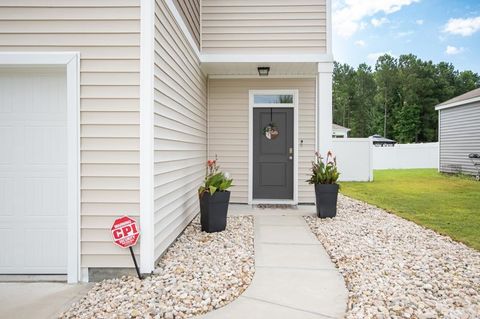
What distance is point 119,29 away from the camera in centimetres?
320

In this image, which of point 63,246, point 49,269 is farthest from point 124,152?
point 49,269

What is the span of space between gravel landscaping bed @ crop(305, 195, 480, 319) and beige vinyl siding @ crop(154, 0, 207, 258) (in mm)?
1814

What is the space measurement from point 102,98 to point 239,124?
13.5ft

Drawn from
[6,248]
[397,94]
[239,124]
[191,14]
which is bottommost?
[6,248]

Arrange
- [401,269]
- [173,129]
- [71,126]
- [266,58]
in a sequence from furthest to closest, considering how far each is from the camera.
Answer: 1. [266,58]
2. [173,129]
3. [401,269]
4. [71,126]

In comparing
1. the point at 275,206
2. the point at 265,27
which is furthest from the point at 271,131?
the point at 265,27

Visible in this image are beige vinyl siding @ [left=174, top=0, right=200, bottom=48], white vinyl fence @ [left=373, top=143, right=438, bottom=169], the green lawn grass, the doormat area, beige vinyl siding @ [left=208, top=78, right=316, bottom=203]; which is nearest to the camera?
beige vinyl siding @ [left=174, top=0, right=200, bottom=48]

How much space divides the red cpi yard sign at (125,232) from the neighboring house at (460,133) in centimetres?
1280

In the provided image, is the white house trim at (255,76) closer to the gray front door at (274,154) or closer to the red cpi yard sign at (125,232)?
the gray front door at (274,154)

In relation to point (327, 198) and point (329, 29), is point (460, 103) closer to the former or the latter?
point (329, 29)

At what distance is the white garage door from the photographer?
3.28 metres

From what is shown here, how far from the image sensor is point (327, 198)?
18.9ft

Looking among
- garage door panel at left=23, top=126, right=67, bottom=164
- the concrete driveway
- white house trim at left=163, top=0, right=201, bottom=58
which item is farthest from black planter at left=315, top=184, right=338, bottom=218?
garage door panel at left=23, top=126, right=67, bottom=164

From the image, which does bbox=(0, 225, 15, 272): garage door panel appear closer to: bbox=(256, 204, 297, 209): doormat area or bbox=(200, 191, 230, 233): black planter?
bbox=(200, 191, 230, 233): black planter
